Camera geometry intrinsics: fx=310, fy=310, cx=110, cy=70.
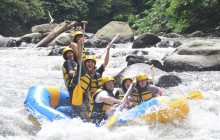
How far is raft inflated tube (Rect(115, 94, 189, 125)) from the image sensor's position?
4.14 meters

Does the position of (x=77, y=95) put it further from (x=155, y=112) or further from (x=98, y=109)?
(x=155, y=112)

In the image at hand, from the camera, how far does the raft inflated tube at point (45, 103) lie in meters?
4.31

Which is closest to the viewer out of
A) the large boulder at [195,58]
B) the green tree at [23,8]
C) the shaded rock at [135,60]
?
the large boulder at [195,58]

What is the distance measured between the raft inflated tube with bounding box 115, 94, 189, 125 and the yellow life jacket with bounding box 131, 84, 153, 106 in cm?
39

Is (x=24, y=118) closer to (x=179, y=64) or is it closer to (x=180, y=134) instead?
(x=180, y=134)

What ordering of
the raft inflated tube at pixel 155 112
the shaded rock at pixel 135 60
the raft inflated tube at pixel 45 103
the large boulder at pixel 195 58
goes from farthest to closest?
the shaded rock at pixel 135 60
the large boulder at pixel 195 58
the raft inflated tube at pixel 45 103
the raft inflated tube at pixel 155 112

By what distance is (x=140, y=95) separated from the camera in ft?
15.3

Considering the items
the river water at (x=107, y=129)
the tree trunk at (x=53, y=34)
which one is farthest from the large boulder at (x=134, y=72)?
the tree trunk at (x=53, y=34)

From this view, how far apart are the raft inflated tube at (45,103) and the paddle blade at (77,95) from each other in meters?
0.23

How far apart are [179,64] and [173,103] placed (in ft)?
11.6

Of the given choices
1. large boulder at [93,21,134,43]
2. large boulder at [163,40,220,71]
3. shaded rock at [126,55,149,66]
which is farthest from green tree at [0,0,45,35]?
large boulder at [163,40,220,71]

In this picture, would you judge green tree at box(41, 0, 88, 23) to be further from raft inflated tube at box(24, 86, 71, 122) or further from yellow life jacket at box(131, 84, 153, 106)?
yellow life jacket at box(131, 84, 153, 106)

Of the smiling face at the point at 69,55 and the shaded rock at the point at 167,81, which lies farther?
the shaded rock at the point at 167,81

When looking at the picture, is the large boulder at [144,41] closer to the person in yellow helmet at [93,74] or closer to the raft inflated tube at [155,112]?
the person in yellow helmet at [93,74]
